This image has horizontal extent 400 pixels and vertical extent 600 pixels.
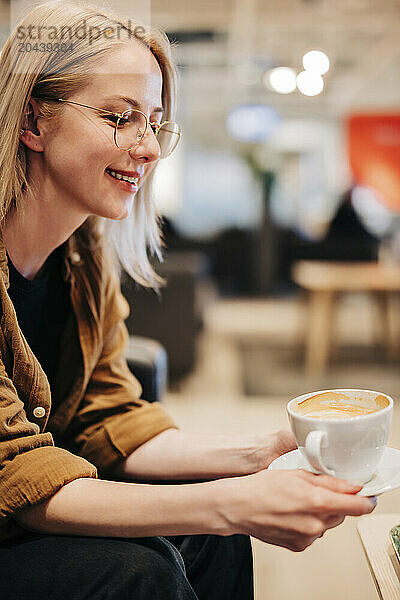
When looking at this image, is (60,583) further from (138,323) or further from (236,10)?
(236,10)

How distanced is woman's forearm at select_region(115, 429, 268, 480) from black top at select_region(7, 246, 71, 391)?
238 mm

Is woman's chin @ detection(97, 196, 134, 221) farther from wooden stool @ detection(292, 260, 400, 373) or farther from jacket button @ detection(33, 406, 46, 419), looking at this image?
wooden stool @ detection(292, 260, 400, 373)

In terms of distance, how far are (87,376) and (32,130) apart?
0.48 m

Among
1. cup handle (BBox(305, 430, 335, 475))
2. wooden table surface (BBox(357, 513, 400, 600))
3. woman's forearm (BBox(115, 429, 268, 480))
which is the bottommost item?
wooden table surface (BBox(357, 513, 400, 600))

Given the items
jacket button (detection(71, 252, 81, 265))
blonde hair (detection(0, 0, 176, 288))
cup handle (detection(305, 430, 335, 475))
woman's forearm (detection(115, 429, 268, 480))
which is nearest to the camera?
cup handle (detection(305, 430, 335, 475))

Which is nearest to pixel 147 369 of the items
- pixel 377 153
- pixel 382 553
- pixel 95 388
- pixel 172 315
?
pixel 95 388

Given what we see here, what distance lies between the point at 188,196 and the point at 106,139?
43.6 feet

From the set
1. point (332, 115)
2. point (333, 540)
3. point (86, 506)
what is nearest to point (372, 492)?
point (86, 506)

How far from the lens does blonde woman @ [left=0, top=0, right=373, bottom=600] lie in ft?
3.02

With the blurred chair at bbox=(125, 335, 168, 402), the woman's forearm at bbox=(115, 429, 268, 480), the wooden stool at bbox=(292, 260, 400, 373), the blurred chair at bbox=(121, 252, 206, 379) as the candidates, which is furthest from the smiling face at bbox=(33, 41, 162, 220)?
the wooden stool at bbox=(292, 260, 400, 373)

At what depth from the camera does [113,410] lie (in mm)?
1396

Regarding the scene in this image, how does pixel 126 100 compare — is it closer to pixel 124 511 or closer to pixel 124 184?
pixel 124 184

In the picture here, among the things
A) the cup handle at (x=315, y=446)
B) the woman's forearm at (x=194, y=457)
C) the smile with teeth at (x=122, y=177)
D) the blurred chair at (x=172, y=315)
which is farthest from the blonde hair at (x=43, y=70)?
the blurred chair at (x=172, y=315)

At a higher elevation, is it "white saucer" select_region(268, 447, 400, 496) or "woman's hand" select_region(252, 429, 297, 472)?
"white saucer" select_region(268, 447, 400, 496)
